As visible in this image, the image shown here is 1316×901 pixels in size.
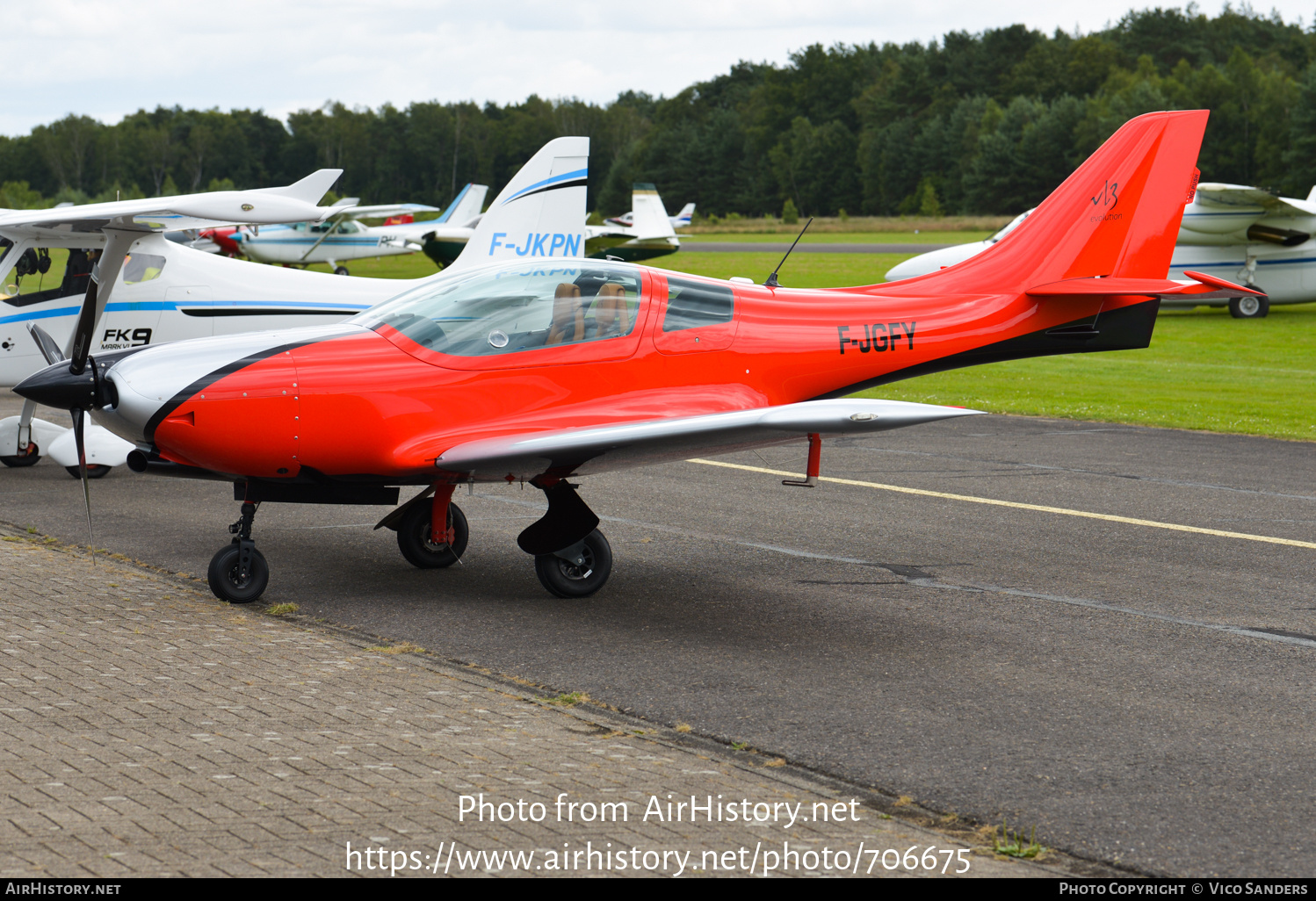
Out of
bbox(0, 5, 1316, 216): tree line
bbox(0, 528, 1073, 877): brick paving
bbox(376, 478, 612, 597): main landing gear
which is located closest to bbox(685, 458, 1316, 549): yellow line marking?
bbox(376, 478, 612, 597): main landing gear

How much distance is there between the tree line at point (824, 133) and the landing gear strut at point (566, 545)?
258 ft

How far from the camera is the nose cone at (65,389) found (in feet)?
22.2

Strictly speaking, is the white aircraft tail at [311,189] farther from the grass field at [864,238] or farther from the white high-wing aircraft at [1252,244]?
the grass field at [864,238]

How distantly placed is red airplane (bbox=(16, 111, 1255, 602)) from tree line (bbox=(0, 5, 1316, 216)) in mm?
77876

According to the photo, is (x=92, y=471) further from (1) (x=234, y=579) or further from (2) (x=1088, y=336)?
(2) (x=1088, y=336)

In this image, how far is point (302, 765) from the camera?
4.65 metres

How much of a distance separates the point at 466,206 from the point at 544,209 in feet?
121

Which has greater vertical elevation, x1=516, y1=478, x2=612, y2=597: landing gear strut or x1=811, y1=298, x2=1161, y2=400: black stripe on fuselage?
x1=811, y1=298, x2=1161, y2=400: black stripe on fuselage

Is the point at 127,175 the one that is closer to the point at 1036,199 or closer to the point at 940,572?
the point at 1036,199

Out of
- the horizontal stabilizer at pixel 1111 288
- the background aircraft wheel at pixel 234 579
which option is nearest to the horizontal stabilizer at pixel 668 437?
the background aircraft wheel at pixel 234 579

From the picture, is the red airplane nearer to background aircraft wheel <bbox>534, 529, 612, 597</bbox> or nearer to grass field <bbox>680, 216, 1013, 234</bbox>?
background aircraft wheel <bbox>534, 529, 612, 597</bbox>

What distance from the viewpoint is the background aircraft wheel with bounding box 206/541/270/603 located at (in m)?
7.21

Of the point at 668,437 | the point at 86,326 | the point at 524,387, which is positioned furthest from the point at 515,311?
the point at 86,326

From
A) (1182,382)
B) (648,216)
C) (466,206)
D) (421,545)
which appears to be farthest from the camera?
(466,206)
